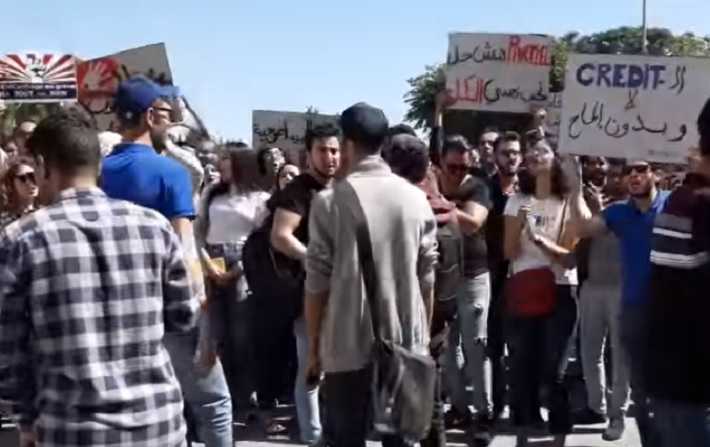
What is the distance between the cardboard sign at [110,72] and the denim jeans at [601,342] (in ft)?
17.0

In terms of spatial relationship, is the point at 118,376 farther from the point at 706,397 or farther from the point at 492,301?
the point at 492,301

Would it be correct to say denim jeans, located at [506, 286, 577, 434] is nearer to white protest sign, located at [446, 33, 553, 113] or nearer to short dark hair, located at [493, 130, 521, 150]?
short dark hair, located at [493, 130, 521, 150]

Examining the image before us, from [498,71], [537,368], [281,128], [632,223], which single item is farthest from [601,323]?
[281,128]

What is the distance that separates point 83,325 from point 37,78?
61.1 feet

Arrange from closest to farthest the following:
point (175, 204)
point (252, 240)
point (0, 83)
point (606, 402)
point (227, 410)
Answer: point (175, 204), point (227, 410), point (252, 240), point (606, 402), point (0, 83)

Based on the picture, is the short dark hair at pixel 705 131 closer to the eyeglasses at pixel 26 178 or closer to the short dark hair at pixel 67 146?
the short dark hair at pixel 67 146

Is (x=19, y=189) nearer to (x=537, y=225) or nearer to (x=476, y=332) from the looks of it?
(x=476, y=332)

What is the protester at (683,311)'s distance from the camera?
3.79 m

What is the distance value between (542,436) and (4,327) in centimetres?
513

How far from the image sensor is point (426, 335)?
5.42 meters

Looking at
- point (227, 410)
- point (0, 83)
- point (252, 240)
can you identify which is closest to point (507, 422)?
point (252, 240)

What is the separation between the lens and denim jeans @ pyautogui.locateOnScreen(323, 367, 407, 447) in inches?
207

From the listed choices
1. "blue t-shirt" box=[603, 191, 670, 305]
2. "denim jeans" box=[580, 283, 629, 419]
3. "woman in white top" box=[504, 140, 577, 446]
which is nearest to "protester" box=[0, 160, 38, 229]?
"woman in white top" box=[504, 140, 577, 446]

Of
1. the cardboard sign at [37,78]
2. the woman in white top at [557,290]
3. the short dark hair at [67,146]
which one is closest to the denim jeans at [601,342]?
the woman in white top at [557,290]
